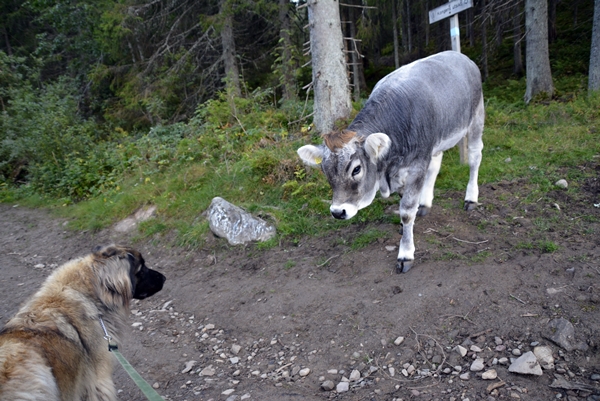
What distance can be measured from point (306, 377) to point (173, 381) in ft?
4.76

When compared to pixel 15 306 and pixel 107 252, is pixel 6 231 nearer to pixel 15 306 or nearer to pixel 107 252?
pixel 15 306

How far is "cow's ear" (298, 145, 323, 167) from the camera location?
4.59 metres

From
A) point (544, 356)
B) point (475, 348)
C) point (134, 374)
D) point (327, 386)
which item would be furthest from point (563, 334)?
point (134, 374)

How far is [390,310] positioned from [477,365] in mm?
1083

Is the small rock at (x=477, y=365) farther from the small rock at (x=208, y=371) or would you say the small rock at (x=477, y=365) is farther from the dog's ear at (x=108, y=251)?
the dog's ear at (x=108, y=251)

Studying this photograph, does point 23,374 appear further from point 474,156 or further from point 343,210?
point 474,156

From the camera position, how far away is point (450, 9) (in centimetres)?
682

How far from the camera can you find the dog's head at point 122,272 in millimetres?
3787

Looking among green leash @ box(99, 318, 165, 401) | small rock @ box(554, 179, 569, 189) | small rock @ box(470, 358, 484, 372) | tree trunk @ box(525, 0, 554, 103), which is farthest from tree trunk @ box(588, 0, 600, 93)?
Answer: green leash @ box(99, 318, 165, 401)

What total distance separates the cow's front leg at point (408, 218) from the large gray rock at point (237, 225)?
2449 millimetres

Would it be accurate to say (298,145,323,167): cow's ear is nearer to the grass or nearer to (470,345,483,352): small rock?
the grass

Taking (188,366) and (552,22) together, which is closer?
(188,366)

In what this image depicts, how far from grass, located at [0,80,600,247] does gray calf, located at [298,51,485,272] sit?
3.57 ft

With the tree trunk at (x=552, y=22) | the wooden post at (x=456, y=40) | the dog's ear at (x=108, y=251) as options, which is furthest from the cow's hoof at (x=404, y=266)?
the tree trunk at (x=552, y=22)
